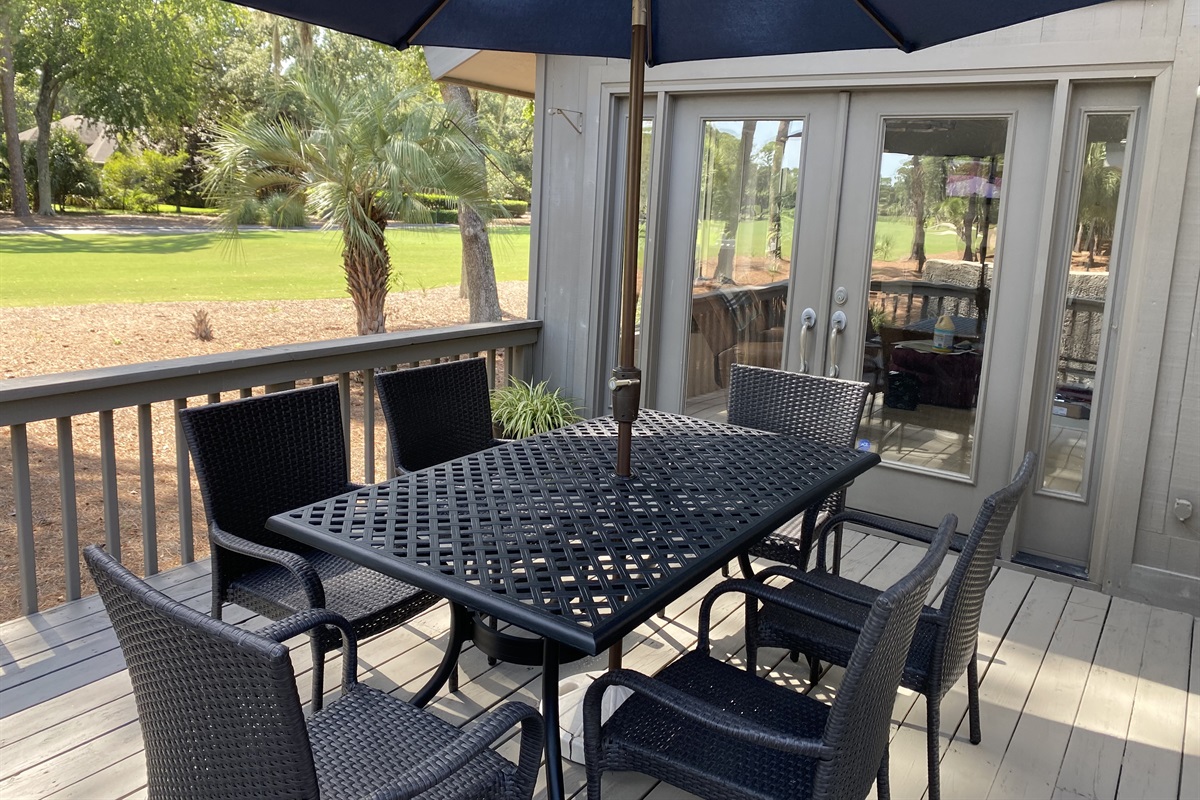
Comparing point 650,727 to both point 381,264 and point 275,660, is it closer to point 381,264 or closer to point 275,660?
point 275,660

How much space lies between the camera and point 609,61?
447 cm

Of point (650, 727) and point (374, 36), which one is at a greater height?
point (374, 36)

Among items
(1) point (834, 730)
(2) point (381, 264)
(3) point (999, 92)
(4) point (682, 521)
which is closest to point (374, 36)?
(4) point (682, 521)

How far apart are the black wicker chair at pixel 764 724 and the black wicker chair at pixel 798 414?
0.86 m

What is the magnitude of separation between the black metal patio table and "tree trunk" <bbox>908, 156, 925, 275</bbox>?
64.5 inches

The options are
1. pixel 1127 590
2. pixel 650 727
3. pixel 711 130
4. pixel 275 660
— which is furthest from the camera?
pixel 711 130

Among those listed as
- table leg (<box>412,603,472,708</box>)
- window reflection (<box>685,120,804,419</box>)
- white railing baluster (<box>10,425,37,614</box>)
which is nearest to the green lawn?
window reflection (<box>685,120,804,419</box>)

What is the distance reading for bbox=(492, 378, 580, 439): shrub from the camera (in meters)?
4.55

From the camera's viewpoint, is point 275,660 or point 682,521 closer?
point 275,660

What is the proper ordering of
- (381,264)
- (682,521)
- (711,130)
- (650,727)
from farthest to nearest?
(381,264), (711,130), (682,521), (650,727)

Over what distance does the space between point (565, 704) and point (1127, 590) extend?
2.45m

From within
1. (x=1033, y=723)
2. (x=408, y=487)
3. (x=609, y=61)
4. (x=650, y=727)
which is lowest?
(x=1033, y=723)

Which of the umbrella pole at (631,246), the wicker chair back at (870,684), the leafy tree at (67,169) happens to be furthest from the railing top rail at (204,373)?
the leafy tree at (67,169)

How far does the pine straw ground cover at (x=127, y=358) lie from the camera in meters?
5.70
